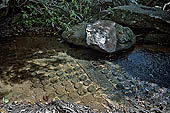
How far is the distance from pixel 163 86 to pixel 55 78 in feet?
6.79

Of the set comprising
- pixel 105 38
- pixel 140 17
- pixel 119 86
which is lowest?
pixel 119 86

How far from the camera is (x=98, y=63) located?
4223 mm

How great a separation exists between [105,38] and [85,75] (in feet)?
4.36

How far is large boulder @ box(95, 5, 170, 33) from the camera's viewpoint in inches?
205

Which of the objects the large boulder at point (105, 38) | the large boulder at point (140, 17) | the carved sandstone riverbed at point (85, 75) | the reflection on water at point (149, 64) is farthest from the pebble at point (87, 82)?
the large boulder at point (140, 17)

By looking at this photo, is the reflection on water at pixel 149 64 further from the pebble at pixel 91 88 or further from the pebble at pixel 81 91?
the pebble at pixel 81 91

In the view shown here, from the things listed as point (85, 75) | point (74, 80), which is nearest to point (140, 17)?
point (85, 75)

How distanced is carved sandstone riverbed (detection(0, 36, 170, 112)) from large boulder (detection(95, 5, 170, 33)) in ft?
2.32

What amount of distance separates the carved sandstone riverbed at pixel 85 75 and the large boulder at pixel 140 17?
→ 708 mm

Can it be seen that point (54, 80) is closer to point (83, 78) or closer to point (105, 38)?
point (83, 78)

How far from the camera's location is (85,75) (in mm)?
3740

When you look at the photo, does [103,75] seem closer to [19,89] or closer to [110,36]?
[110,36]

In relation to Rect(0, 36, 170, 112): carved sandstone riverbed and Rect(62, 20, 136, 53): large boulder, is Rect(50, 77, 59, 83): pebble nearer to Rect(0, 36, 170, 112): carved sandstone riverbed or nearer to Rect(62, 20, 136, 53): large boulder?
Rect(0, 36, 170, 112): carved sandstone riverbed

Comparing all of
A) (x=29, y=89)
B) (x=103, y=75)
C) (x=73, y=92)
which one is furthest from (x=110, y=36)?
(x=29, y=89)
